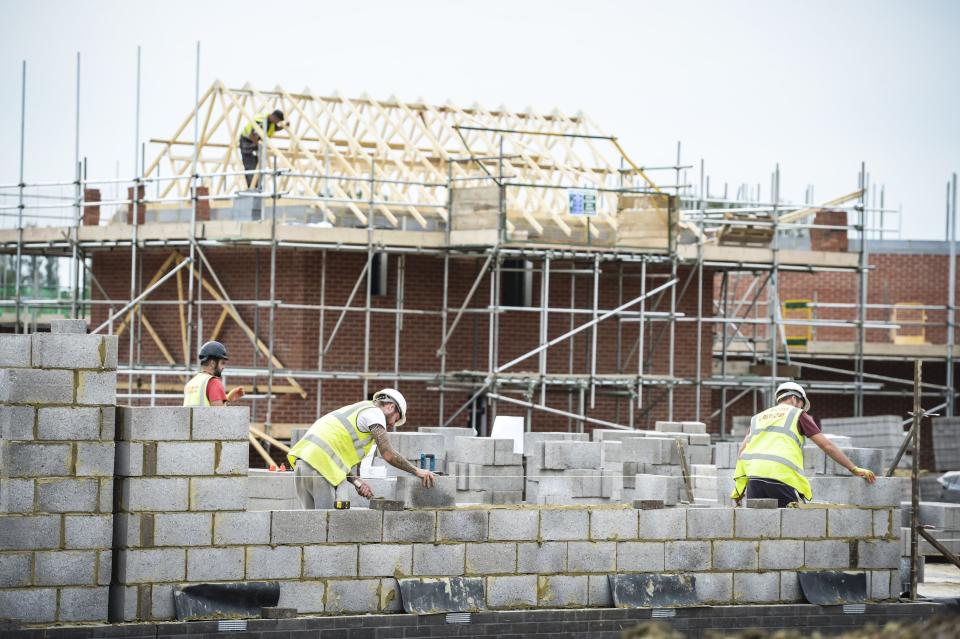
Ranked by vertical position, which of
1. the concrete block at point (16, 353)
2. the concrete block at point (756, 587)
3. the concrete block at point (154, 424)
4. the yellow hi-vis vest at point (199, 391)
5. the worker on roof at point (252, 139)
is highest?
the worker on roof at point (252, 139)

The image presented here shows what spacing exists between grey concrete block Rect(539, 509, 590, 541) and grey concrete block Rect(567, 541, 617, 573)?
3.0 inches

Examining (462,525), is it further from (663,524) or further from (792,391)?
(792,391)

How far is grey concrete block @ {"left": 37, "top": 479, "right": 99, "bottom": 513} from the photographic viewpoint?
10.6 metres

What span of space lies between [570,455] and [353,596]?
14.6ft

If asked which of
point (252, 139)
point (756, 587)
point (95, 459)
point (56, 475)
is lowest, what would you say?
point (756, 587)

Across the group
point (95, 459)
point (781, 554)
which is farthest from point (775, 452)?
point (95, 459)

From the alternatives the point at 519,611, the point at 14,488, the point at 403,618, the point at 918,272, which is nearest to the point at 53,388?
the point at 14,488

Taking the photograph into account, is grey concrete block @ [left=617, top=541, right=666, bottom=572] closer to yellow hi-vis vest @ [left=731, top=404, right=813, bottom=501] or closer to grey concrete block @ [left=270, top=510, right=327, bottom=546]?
yellow hi-vis vest @ [left=731, top=404, right=813, bottom=501]

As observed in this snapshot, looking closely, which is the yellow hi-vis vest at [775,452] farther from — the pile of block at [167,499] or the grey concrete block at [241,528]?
the pile of block at [167,499]

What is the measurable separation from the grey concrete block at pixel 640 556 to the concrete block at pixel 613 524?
8 centimetres

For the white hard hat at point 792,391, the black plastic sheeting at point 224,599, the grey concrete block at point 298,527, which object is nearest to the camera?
the black plastic sheeting at point 224,599

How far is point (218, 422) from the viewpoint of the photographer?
36.2 feet

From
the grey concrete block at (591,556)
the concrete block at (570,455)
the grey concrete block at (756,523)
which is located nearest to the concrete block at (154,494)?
the grey concrete block at (591,556)

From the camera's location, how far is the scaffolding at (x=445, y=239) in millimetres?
23609
